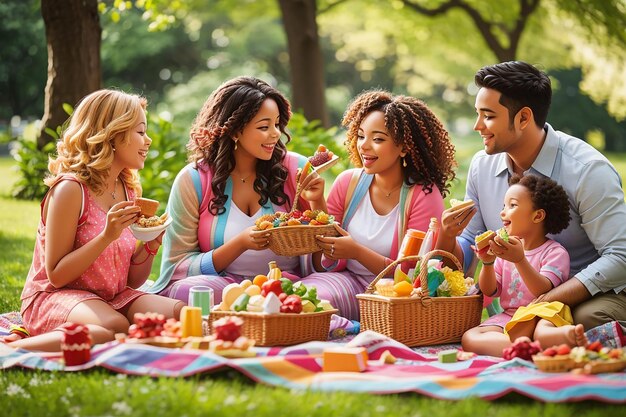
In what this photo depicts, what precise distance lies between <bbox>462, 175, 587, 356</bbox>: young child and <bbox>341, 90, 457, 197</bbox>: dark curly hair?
2.19 feet

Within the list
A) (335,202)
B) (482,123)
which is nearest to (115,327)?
(335,202)

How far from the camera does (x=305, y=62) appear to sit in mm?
15695

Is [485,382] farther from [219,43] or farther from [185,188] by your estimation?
[219,43]

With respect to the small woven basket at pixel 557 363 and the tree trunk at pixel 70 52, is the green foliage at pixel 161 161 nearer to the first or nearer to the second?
the tree trunk at pixel 70 52

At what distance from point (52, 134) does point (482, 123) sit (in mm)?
6927

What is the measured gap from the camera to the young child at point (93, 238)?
16.2 ft

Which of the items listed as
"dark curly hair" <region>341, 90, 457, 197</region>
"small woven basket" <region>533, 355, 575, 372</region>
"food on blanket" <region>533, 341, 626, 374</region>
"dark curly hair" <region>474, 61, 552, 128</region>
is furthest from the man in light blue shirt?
"small woven basket" <region>533, 355, 575, 372</region>

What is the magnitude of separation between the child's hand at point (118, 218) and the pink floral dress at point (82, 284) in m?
0.29

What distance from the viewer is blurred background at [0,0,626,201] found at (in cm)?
1108

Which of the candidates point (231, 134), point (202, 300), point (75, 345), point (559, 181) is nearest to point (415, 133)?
point (559, 181)

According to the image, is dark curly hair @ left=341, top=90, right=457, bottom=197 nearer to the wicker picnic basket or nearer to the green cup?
the wicker picnic basket

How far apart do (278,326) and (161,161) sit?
591cm

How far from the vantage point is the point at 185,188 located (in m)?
5.87

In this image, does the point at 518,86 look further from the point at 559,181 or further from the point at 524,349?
the point at 524,349
